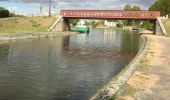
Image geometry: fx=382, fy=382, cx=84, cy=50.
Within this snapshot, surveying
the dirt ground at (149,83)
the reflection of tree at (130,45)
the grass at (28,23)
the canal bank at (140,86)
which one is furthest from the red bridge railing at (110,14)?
the canal bank at (140,86)

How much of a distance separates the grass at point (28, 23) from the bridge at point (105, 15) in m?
2.67

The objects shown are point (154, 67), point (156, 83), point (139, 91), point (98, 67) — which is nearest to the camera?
point (139, 91)

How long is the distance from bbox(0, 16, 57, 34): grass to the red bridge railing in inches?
223

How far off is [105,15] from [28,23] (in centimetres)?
2376

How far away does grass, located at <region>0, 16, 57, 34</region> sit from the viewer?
104438 mm

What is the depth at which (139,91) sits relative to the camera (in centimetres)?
1903

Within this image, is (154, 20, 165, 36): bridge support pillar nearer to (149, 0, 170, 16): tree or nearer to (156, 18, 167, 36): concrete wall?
(156, 18, 167, 36): concrete wall

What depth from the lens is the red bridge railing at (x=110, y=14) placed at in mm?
114562

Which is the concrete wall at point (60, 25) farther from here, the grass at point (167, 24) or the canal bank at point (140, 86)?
the canal bank at point (140, 86)

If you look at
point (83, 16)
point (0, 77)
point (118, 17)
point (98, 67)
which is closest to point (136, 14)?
point (118, 17)

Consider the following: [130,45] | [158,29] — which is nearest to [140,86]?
[130,45]

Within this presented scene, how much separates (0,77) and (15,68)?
5.29 m

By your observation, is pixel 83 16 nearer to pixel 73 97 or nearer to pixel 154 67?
pixel 154 67

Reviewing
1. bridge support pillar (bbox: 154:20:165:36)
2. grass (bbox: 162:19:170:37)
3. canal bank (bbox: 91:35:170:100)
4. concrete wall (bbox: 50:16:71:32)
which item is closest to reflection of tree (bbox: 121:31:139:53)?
grass (bbox: 162:19:170:37)
